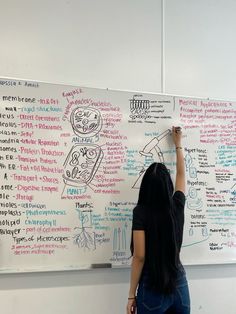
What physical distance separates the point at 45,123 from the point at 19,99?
0.22 metres

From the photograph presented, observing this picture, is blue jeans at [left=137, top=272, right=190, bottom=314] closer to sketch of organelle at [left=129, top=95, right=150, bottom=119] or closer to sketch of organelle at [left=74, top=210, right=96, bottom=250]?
sketch of organelle at [left=74, top=210, right=96, bottom=250]

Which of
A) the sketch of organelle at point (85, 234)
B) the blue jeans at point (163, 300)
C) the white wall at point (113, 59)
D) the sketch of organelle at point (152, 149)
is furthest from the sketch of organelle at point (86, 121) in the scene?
the blue jeans at point (163, 300)

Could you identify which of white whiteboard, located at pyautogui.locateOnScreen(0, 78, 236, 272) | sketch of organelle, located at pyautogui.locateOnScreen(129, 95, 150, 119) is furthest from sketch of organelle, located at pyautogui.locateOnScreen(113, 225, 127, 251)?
sketch of organelle, located at pyautogui.locateOnScreen(129, 95, 150, 119)

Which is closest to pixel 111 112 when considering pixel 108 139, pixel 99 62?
pixel 108 139

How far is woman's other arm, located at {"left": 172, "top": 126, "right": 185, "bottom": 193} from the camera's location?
7.94 ft

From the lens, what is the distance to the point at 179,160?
2.48m

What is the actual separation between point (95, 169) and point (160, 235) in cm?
65

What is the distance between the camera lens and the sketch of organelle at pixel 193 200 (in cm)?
256

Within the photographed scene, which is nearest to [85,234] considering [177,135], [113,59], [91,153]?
[91,153]

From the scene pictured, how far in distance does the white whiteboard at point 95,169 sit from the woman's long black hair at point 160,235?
1.45ft

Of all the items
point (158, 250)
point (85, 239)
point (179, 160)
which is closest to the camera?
point (158, 250)

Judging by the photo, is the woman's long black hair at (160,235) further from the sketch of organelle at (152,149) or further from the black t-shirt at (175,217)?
the sketch of organelle at (152,149)

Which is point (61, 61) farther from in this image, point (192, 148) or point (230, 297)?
point (230, 297)

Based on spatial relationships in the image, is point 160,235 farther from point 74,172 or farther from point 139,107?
point 139,107
